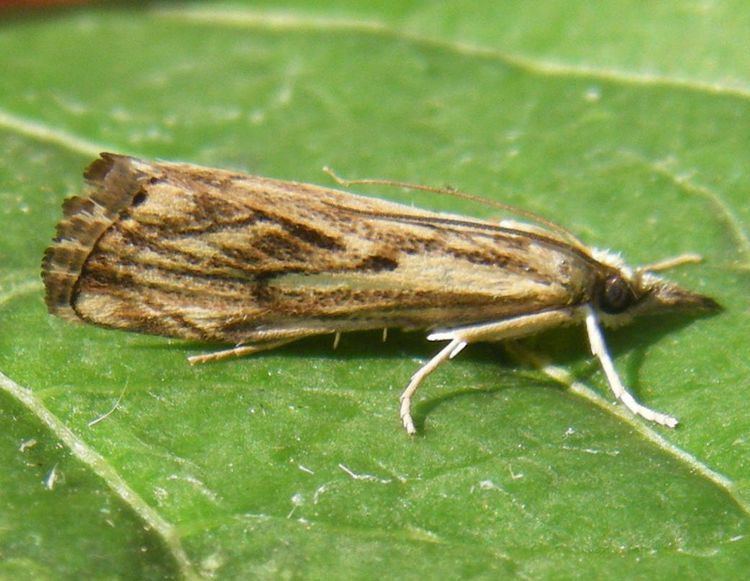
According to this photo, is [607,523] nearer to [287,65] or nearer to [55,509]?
[55,509]

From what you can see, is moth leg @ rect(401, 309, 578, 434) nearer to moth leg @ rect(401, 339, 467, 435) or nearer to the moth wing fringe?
moth leg @ rect(401, 339, 467, 435)

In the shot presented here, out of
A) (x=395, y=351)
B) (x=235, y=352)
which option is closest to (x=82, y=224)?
(x=235, y=352)

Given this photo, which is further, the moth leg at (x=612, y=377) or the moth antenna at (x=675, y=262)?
the moth antenna at (x=675, y=262)

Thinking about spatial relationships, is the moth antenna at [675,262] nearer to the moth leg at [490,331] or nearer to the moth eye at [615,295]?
the moth eye at [615,295]

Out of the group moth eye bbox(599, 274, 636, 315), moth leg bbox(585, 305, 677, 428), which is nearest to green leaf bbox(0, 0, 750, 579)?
moth leg bbox(585, 305, 677, 428)

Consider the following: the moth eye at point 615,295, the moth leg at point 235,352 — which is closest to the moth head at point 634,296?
the moth eye at point 615,295
